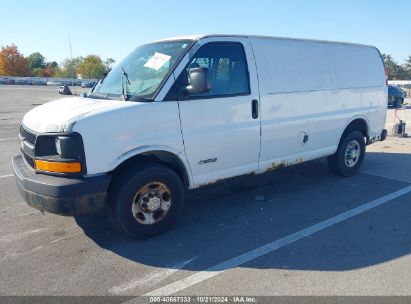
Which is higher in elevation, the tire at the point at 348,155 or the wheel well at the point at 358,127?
the wheel well at the point at 358,127

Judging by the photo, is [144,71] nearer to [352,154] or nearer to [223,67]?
[223,67]

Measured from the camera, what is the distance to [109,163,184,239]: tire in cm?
368

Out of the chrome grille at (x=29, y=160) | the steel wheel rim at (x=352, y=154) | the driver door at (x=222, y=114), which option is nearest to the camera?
the chrome grille at (x=29, y=160)

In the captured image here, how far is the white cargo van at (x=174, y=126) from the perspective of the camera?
345 cm

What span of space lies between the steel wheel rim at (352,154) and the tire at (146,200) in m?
3.53

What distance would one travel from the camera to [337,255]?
3590 mm

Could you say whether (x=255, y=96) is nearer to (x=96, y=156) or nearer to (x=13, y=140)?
(x=96, y=156)

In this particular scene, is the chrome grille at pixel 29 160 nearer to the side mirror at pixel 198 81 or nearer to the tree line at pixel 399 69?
the side mirror at pixel 198 81

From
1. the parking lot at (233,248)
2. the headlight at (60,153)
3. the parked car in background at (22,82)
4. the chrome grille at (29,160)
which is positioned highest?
the parked car in background at (22,82)

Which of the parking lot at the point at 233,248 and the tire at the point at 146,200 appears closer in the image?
the parking lot at the point at 233,248

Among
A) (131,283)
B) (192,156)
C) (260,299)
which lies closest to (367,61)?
(192,156)

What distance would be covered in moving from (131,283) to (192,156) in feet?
5.10

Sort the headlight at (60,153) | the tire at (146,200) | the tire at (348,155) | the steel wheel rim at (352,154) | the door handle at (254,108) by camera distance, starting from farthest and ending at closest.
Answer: the steel wheel rim at (352,154) → the tire at (348,155) → the door handle at (254,108) → the tire at (146,200) → the headlight at (60,153)

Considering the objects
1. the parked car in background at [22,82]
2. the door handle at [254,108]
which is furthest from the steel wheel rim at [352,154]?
the parked car in background at [22,82]
